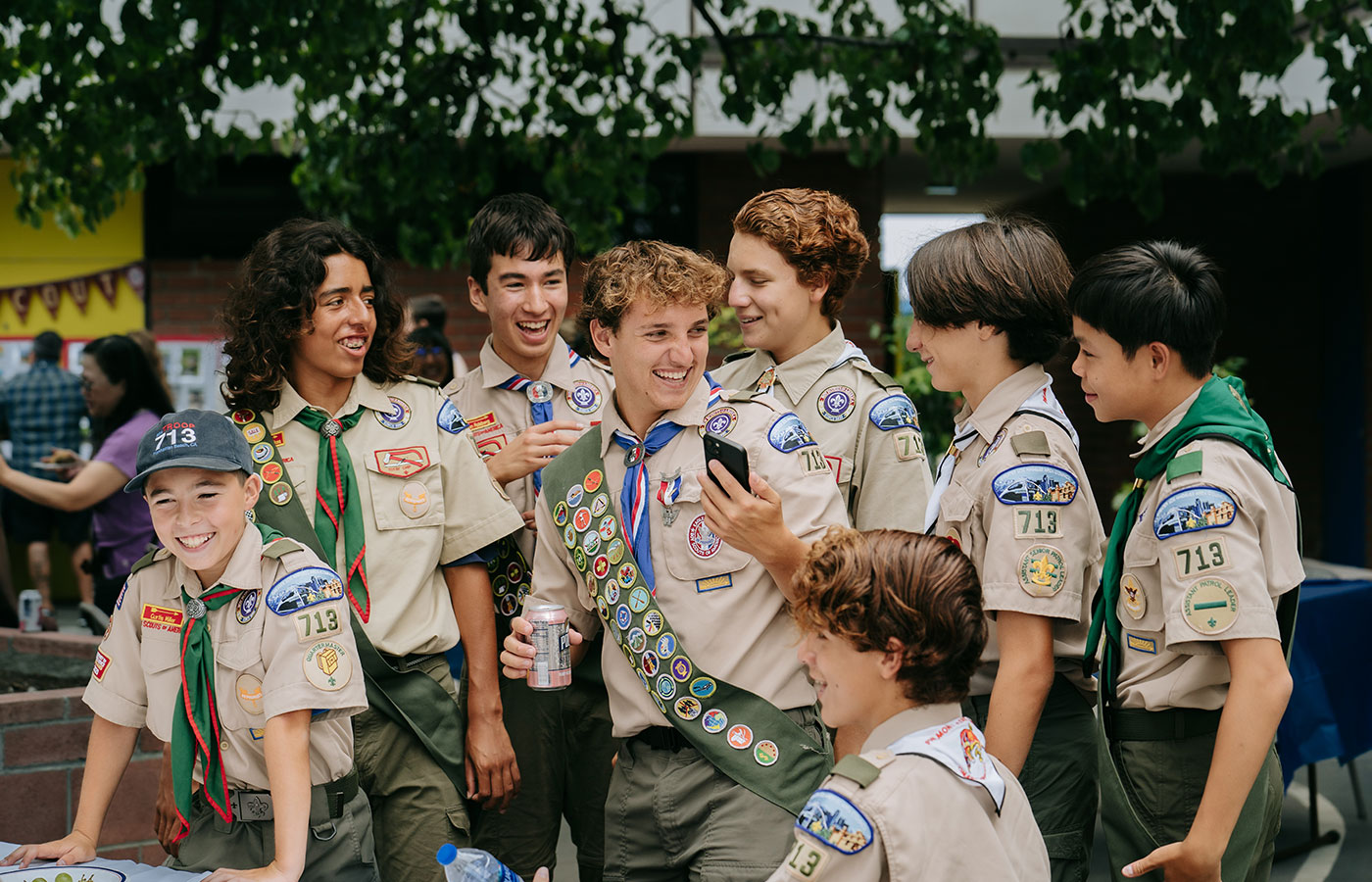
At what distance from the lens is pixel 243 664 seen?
8.25 feet

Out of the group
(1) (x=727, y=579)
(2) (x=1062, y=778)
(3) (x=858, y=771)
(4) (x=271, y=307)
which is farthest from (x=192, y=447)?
(2) (x=1062, y=778)

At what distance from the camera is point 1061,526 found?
2.43m

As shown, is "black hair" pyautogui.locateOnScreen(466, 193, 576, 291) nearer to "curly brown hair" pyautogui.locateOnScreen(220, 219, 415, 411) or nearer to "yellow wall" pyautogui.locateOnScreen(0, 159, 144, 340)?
"curly brown hair" pyautogui.locateOnScreen(220, 219, 415, 411)

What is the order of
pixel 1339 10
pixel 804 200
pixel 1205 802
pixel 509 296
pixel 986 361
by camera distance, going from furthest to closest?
pixel 1339 10, pixel 509 296, pixel 804 200, pixel 986 361, pixel 1205 802

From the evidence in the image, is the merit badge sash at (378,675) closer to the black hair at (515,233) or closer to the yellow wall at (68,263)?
the black hair at (515,233)

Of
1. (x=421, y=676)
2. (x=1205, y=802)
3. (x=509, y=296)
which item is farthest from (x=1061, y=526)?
(x=509, y=296)

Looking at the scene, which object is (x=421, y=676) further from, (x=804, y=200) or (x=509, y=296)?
(x=804, y=200)

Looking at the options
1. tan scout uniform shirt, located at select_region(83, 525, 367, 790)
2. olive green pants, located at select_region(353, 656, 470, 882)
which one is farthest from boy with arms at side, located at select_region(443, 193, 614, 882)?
tan scout uniform shirt, located at select_region(83, 525, 367, 790)

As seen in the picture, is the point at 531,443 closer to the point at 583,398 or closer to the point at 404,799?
the point at 583,398

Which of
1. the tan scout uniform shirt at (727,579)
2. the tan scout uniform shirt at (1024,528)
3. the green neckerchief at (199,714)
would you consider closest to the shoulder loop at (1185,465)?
the tan scout uniform shirt at (1024,528)

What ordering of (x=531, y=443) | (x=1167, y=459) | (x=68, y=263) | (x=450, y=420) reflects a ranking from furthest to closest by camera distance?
(x=68, y=263), (x=531, y=443), (x=450, y=420), (x=1167, y=459)

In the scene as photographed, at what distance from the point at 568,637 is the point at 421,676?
0.51 m

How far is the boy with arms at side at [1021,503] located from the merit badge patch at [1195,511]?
195 millimetres

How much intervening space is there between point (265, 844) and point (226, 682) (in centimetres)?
33
